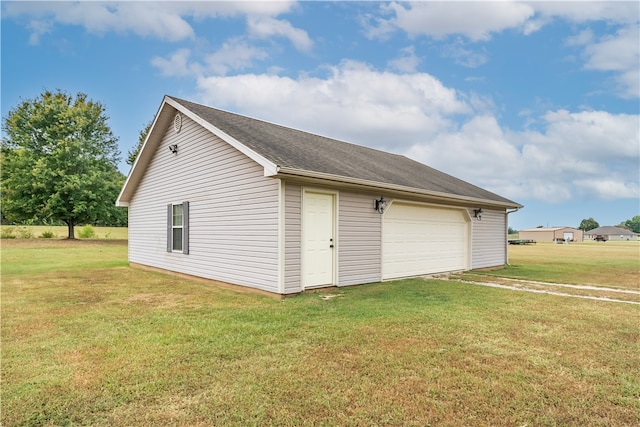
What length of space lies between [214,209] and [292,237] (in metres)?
2.63

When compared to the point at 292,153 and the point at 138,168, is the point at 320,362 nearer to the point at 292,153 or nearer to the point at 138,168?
the point at 292,153

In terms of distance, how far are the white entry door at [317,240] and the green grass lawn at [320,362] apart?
91 cm

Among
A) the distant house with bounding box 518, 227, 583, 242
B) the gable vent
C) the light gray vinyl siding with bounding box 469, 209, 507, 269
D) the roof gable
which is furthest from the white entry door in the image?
the distant house with bounding box 518, 227, 583, 242

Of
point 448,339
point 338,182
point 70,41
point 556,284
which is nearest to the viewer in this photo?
point 448,339

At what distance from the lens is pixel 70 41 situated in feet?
42.8

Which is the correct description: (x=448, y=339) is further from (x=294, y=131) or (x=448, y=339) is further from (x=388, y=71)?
(x=388, y=71)

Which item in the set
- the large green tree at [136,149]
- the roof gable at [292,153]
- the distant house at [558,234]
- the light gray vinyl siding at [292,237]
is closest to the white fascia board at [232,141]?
the roof gable at [292,153]

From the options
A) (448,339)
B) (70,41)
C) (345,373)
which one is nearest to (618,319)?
(448,339)

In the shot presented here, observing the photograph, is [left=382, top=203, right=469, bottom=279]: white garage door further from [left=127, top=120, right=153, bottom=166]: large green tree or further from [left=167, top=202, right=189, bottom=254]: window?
[left=127, top=120, right=153, bottom=166]: large green tree

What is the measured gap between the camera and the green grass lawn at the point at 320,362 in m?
2.61

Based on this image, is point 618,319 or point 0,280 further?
point 0,280

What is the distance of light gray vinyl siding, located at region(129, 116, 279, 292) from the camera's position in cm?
721

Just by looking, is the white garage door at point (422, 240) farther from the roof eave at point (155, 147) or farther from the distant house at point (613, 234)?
the distant house at point (613, 234)

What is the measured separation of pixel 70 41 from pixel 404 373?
615 inches
